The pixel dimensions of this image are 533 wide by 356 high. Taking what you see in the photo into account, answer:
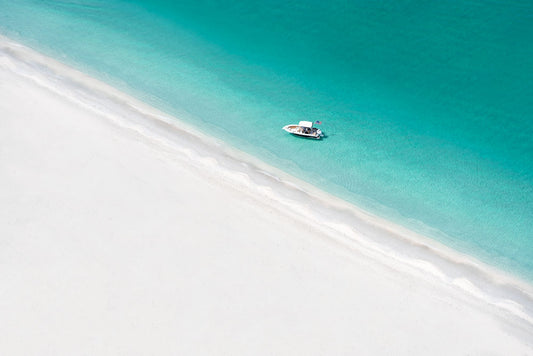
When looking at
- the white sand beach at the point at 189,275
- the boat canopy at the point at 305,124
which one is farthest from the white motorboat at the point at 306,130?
the white sand beach at the point at 189,275

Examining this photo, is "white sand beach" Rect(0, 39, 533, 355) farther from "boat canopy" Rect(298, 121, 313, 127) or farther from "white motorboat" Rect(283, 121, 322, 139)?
"boat canopy" Rect(298, 121, 313, 127)

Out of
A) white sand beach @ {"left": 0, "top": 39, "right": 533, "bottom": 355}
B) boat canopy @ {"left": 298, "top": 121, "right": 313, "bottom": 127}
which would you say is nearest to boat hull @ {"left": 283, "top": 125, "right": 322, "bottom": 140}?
boat canopy @ {"left": 298, "top": 121, "right": 313, "bottom": 127}

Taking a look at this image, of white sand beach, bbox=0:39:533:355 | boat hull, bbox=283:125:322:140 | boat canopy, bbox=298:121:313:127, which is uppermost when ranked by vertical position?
boat canopy, bbox=298:121:313:127

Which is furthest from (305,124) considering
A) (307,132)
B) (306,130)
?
(307,132)

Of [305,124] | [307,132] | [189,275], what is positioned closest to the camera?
[189,275]

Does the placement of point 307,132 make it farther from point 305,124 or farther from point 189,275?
point 189,275

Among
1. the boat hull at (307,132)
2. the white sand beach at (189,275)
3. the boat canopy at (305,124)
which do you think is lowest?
the white sand beach at (189,275)

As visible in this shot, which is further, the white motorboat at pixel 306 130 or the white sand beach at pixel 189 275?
the white motorboat at pixel 306 130

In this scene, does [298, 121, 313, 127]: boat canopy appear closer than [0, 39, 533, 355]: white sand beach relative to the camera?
No

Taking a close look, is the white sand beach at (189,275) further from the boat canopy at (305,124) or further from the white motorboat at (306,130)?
the boat canopy at (305,124)

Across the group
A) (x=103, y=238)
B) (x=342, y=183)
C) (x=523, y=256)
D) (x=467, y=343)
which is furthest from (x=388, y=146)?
(x=103, y=238)
